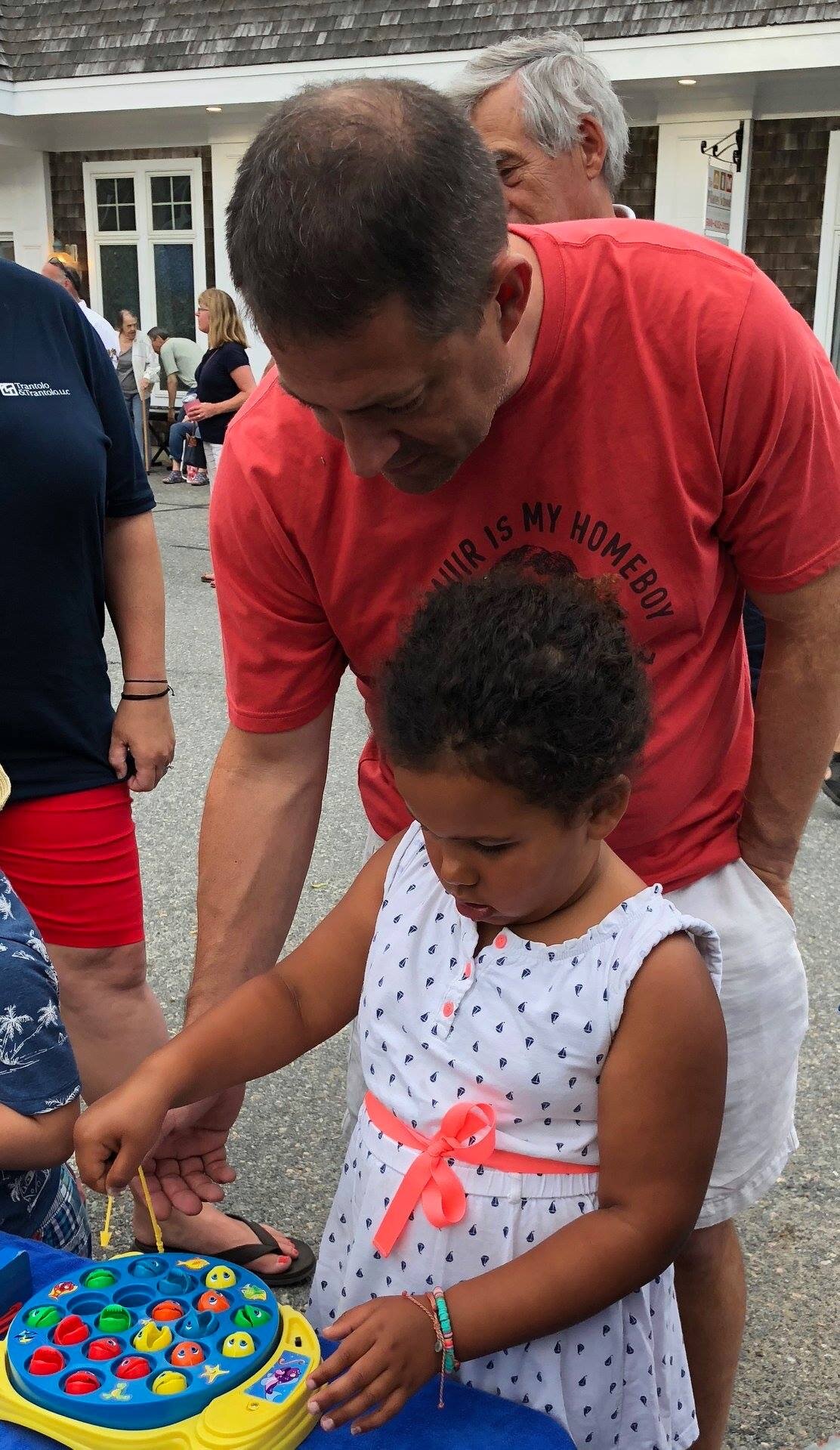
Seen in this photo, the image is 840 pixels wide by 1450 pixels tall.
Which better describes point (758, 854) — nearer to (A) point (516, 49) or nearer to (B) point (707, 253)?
(B) point (707, 253)

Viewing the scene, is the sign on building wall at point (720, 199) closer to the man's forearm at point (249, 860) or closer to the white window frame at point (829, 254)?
the white window frame at point (829, 254)

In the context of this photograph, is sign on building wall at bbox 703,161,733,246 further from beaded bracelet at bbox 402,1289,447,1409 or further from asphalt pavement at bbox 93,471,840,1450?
beaded bracelet at bbox 402,1289,447,1409

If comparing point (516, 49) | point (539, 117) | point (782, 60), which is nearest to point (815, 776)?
point (539, 117)

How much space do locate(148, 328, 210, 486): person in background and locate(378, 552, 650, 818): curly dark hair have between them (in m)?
12.7

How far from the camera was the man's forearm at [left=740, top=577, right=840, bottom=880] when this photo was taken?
1.68 metres

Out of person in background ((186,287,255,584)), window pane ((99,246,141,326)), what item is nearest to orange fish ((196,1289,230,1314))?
person in background ((186,287,255,584))

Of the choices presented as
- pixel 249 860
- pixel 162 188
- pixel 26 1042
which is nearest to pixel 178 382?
pixel 162 188

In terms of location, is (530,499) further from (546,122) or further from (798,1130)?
(798,1130)

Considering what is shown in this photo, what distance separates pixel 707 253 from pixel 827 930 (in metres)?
2.87

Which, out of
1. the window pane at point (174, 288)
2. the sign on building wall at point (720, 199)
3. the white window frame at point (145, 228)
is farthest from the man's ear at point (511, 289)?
the window pane at point (174, 288)

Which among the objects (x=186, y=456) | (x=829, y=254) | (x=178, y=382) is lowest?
(x=186, y=456)

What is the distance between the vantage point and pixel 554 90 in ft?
8.13

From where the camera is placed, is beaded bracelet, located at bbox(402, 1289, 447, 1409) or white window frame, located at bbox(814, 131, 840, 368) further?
white window frame, located at bbox(814, 131, 840, 368)

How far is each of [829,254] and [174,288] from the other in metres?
6.91
